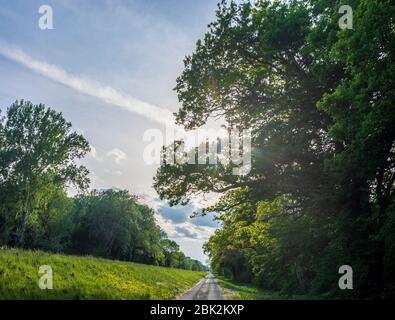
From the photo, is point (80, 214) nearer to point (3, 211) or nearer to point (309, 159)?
point (3, 211)

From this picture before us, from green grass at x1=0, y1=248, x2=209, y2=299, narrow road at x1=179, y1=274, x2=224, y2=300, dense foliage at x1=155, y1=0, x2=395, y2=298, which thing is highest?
dense foliage at x1=155, y1=0, x2=395, y2=298

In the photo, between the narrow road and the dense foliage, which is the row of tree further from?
the dense foliage

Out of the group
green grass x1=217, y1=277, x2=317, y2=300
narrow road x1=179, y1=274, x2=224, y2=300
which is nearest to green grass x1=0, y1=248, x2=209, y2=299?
narrow road x1=179, y1=274, x2=224, y2=300

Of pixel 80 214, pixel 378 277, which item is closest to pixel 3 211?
pixel 80 214

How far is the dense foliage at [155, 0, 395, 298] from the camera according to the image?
47.6ft

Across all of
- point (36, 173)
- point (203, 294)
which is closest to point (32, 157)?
point (36, 173)

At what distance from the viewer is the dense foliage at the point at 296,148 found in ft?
47.6

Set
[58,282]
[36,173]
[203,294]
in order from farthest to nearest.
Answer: [36,173], [203,294], [58,282]

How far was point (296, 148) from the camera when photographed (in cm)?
1678

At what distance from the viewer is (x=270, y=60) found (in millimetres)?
17922

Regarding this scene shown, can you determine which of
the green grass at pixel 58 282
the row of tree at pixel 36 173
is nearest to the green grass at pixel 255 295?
the green grass at pixel 58 282

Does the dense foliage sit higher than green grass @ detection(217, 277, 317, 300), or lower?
higher

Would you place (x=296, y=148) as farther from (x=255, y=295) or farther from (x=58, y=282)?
(x=255, y=295)

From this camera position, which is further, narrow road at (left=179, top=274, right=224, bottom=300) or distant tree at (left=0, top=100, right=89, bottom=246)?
distant tree at (left=0, top=100, right=89, bottom=246)
